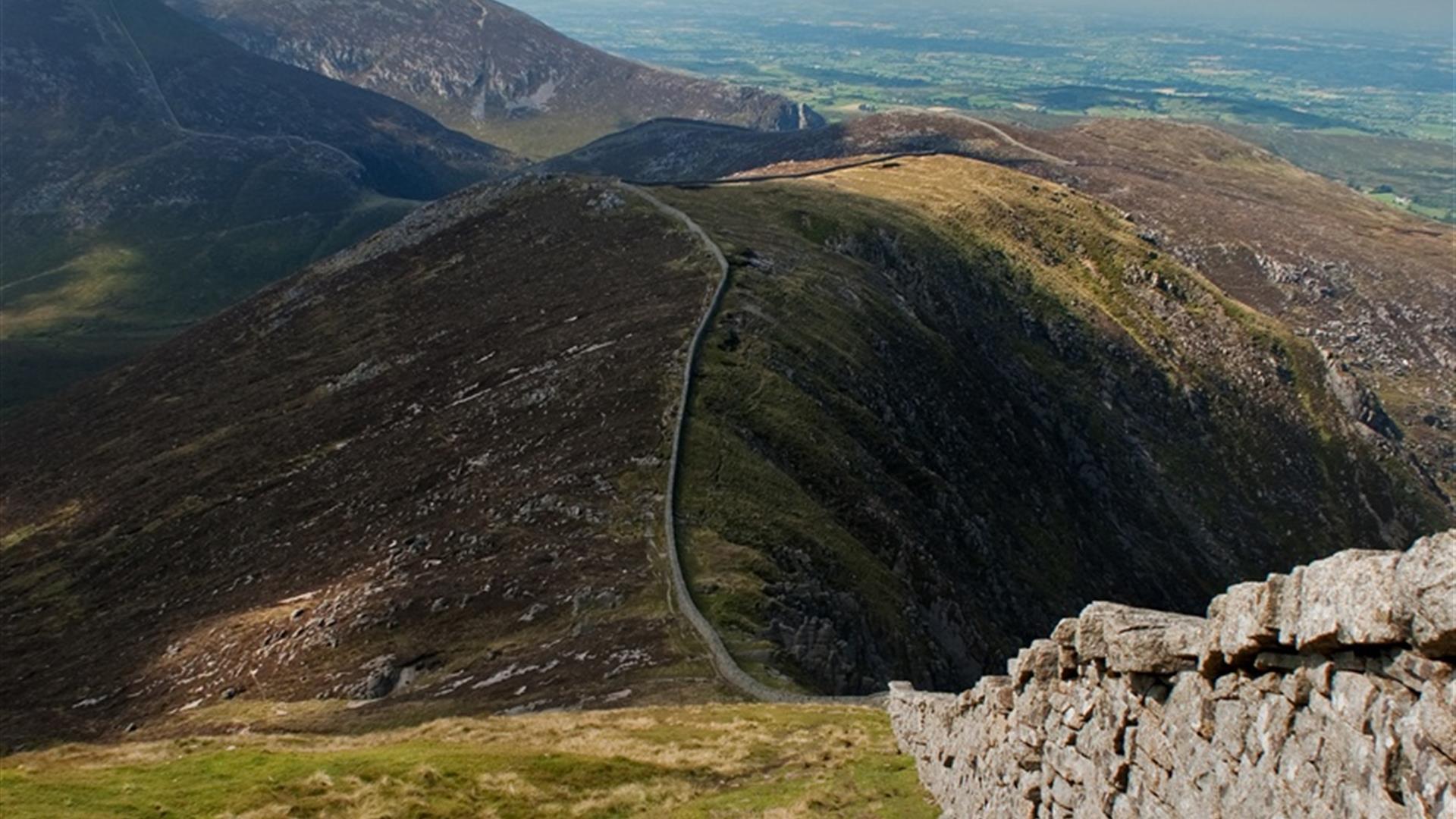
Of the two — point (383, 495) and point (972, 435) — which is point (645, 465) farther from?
point (972, 435)

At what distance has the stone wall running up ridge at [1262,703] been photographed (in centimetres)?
902

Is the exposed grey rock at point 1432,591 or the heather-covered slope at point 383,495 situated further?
the heather-covered slope at point 383,495

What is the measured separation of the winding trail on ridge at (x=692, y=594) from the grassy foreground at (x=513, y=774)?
6031 millimetres

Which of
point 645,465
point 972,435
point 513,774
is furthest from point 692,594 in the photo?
point 972,435

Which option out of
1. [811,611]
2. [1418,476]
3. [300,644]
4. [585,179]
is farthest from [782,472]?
[1418,476]

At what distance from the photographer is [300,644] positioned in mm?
53219

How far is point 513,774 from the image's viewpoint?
96.6ft

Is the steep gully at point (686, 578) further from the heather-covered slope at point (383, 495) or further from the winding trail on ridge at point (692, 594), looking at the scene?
the heather-covered slope at point (383, 495)

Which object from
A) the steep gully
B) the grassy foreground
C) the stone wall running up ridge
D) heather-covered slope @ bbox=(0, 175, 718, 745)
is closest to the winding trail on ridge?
the steep gully

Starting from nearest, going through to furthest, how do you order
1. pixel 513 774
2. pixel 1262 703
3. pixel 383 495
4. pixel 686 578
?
pixel 1262 703 < pixel 513 774 < pixel 686 578 < pixel 383 495

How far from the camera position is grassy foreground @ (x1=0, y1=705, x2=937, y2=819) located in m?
26.3

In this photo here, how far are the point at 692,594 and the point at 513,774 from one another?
22.7 metres

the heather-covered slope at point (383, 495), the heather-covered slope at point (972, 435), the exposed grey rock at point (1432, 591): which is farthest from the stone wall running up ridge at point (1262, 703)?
the heather-covered slope at point (972, 435)

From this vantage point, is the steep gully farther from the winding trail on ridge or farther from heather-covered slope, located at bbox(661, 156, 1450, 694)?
heather-covered slope, located at bbox(661, 156, 1450, 694)
